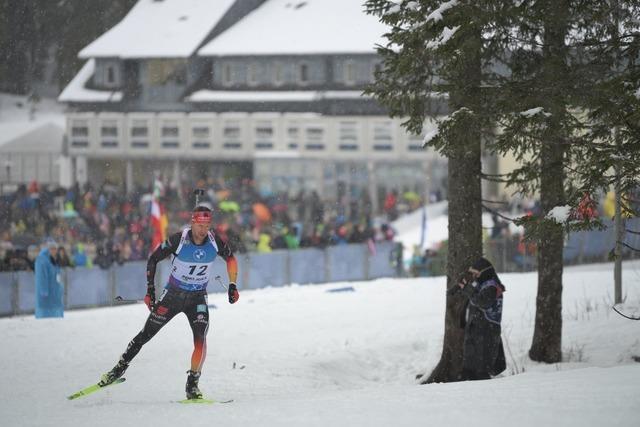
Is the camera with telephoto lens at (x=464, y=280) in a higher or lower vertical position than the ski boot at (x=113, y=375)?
higher

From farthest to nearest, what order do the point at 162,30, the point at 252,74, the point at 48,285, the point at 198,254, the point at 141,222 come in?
the point at 162,30, the point at 252,74, the point at 141,222, the point at 48,285, the point at 198,254

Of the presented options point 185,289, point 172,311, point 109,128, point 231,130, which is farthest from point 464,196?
point 109,128

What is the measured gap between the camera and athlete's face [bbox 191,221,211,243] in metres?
9.90

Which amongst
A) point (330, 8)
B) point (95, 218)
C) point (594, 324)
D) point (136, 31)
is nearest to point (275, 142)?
point (330, 8)

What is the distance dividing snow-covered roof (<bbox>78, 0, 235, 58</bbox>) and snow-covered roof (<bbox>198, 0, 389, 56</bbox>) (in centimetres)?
103

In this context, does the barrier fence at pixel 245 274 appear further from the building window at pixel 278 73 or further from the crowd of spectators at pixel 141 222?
the building window at pixel 278 73

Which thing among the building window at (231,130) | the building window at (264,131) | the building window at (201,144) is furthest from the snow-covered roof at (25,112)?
the building window at (264,131)

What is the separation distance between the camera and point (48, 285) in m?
17.0

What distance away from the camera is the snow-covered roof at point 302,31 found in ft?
162

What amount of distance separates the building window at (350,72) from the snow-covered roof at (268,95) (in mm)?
590

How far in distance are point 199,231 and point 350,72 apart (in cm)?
4047

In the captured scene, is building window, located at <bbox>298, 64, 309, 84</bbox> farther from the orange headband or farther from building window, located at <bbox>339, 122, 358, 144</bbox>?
the orange headband

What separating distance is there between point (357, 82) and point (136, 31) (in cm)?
1430

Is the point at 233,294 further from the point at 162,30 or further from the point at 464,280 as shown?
the point at 162,30
